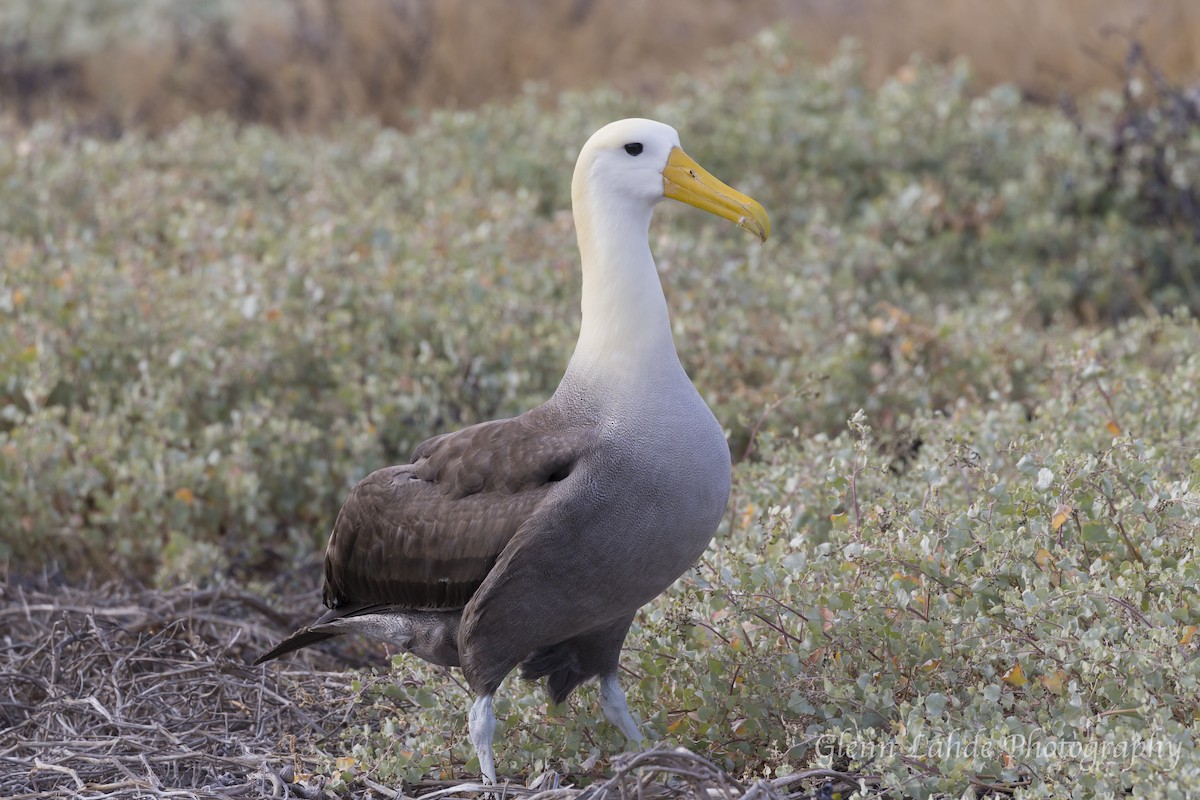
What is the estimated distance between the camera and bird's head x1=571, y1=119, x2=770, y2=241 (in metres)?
3.53

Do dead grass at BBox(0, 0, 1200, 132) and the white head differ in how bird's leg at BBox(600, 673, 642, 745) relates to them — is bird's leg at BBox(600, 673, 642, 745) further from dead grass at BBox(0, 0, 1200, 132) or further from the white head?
dead grass at BBox(0, 0, 1200, 132)

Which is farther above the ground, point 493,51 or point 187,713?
point 493,51

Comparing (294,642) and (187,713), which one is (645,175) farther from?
(187,713)

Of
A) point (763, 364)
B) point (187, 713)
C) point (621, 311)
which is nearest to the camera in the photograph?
point (621, 311)

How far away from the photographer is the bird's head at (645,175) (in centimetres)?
353

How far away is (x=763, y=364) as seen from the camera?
19.7 feet

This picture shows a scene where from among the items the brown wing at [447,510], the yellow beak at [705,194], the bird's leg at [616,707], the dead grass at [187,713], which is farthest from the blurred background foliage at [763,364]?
the yellow beak at [705,194]

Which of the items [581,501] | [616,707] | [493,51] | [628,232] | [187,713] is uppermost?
[493,51]

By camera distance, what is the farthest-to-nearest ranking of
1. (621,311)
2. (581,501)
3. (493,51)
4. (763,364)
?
(493,51), (763,364), (621,311), (581,501)

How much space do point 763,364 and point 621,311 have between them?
8.72 ft

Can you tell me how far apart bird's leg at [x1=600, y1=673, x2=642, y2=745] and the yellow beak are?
44.8 inches

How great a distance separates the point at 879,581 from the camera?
11.7ft

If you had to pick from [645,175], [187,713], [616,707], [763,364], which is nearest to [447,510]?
[616,707]

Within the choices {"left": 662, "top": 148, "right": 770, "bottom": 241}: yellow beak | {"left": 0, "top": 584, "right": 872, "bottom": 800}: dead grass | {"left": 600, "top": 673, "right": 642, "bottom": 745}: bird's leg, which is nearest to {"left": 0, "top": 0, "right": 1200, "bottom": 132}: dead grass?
{"left": 0, "top": 584, "right": 872, "bottom": 800}: dead grass
